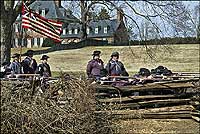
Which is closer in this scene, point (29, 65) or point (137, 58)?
point (29, 65)

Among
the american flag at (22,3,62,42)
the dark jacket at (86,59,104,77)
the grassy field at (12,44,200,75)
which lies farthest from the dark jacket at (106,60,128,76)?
the grassy field at (12,44,200,75)

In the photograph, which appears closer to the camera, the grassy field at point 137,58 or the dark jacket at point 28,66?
the dark jacket at point 28,66

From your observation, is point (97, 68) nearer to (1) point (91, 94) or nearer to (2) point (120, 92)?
(2) point (120, 92)

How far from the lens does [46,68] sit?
1284 centimetres

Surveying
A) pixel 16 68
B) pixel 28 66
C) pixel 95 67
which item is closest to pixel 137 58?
pixel 28 66

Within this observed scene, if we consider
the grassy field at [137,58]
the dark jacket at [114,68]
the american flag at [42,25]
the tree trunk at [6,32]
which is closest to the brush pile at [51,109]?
the dark jacket at [114,68]

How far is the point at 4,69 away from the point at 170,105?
5.18 metres

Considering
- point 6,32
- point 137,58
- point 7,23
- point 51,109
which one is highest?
point 7,23

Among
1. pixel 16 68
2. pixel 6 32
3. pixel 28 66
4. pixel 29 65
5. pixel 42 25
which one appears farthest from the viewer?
pixel 6 32

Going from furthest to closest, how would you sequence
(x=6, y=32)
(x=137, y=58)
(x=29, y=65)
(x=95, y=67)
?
(x=137, y=58)
(x=6, y=32)
(x=29, y=65)
(x=95, y=67)

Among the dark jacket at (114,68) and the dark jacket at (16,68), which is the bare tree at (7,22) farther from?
the dark jacket at (114,68)

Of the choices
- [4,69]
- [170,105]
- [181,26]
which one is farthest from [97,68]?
[181,26]

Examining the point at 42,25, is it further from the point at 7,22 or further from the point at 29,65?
the point at 7,22

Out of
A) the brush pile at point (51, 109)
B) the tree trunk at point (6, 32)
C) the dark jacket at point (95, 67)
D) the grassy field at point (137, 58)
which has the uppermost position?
the tree trunk at point (6, 32)
